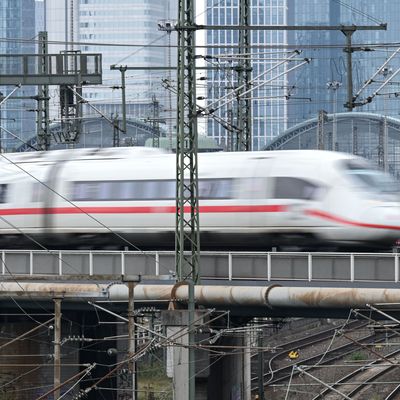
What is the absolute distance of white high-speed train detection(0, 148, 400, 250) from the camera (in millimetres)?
41938

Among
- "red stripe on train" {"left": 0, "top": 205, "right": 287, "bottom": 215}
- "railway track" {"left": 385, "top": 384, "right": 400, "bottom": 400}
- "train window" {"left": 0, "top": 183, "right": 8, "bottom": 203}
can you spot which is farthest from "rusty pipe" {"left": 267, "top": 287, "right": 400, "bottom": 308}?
"railway track" {"left": 385, "top": 384, "right": 400, "bottom": 400}

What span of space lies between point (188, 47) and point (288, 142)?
80.3 m

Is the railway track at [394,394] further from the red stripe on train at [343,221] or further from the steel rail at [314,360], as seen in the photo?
the red stripe on train at [343,221]

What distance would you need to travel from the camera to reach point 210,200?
1732 inches

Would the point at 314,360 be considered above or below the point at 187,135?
below

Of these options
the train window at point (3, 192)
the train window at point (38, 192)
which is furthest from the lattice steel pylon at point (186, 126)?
the train window at point (3, 192)

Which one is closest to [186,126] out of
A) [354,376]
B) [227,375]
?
[227,375]

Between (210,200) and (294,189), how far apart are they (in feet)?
9.11

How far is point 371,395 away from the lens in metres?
54.1

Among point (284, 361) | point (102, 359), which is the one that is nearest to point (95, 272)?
point (102, 359)

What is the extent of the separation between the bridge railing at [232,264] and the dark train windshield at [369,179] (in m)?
4.53

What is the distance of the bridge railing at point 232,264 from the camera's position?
3791cm

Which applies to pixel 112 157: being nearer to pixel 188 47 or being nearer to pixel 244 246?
pixel 244 246

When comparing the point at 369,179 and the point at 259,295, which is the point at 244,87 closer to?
the point at 369,179
